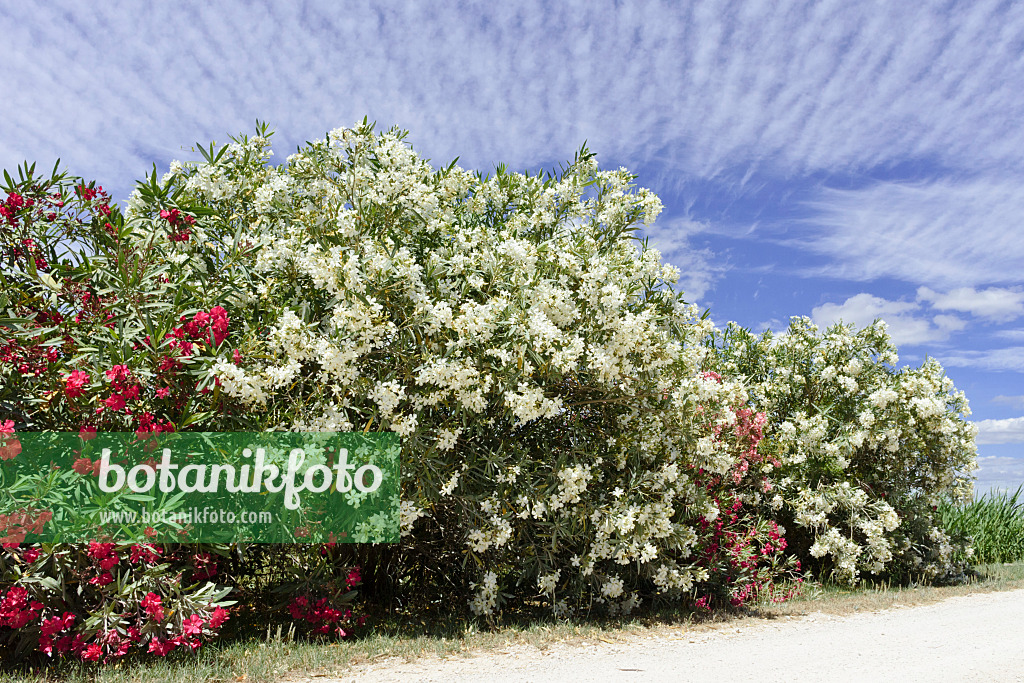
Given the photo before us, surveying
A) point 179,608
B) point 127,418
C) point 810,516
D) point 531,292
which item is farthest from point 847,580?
point 127,418

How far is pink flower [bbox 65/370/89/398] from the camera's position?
15.9ft

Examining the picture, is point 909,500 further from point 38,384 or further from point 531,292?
point 38,384

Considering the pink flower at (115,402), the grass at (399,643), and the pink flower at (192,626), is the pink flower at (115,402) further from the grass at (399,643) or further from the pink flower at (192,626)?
the grass at (399,643)

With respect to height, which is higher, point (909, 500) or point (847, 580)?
point (909, 500)

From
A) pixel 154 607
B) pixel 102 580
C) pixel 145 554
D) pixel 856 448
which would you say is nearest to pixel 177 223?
pixel 145 554

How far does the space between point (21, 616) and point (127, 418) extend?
1537 mm

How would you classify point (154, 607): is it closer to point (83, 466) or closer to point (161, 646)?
point (161, 646)

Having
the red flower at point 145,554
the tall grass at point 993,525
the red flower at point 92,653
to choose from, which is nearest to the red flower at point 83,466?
the red flower at point 145,554

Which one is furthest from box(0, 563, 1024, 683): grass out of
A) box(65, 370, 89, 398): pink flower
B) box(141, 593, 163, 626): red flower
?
box(65, 370, 89, 398): pink flower

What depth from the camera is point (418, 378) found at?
543 centimetres

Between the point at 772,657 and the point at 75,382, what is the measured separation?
5.97m

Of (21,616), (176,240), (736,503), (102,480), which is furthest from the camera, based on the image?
Result: (736,503)

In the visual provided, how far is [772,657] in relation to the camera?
571 centimetres

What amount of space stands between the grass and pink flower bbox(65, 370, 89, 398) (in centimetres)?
200
